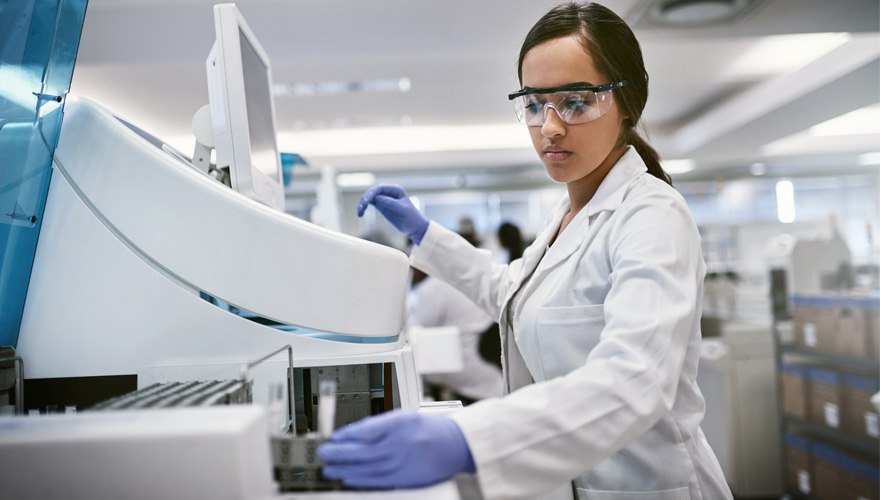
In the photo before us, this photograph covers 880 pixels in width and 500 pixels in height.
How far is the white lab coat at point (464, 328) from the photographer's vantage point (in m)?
3.18

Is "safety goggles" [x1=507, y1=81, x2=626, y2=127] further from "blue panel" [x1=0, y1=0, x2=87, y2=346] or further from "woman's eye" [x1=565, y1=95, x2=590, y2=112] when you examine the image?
"blue panel" [x1=0, y1=0, x2=87, y2=346]

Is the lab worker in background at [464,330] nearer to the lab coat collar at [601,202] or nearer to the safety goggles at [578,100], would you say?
the lab coat collar at [601,202]

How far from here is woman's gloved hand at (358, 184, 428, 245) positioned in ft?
4.66

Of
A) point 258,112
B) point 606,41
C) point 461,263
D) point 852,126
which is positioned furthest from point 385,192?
point 852,126

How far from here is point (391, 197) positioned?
1435mm

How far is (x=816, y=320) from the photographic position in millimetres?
3086

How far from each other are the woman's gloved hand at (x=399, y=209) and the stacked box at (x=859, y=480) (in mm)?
2495

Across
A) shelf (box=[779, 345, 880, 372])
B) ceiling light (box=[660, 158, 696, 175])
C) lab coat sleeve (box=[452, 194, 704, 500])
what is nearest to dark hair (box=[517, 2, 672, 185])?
lab coat sleeve (box=[452, 194, 704, 500])

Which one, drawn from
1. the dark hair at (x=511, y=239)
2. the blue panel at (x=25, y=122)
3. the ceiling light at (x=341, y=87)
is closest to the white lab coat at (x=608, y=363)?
the blue panel at (x=25, y=122)

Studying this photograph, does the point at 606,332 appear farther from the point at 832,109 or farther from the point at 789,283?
the point at 832,109

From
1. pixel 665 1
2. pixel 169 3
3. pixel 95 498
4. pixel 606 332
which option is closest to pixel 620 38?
pixel 606 332

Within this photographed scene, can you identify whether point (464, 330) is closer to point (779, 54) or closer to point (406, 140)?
point (779, 54)

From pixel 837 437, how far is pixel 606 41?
2.87 m

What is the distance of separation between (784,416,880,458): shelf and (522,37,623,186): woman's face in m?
2.55
